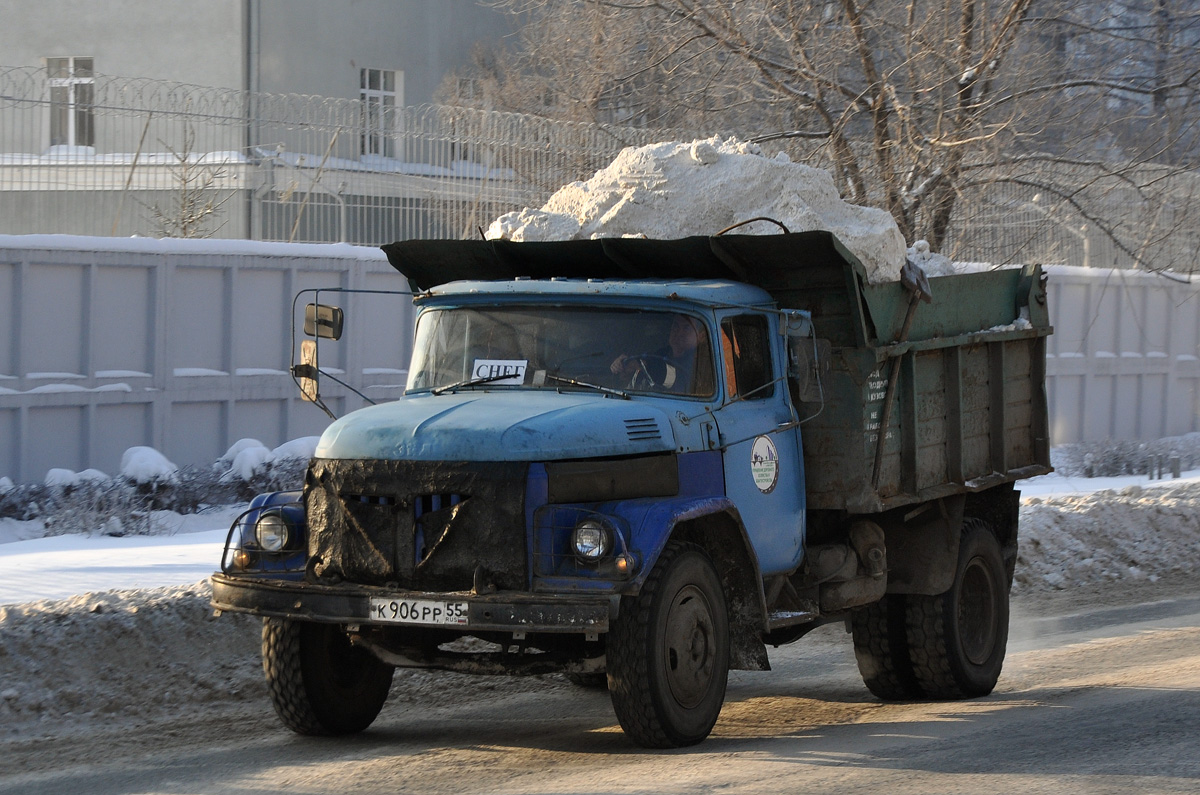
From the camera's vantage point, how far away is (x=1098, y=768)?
6344 millimetres

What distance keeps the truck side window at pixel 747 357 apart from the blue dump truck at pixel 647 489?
15 millimetres

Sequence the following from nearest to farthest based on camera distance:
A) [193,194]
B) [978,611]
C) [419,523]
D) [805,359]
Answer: [419,523], [805,359], [978,611], [193,194]

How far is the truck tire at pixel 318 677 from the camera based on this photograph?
687 cm

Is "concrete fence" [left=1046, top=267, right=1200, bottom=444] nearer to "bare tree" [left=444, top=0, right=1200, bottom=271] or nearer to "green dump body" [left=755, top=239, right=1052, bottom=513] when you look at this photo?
"bare tree" [left=444, top=0, right=1200, bottom=271]

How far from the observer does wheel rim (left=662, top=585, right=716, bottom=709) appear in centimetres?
639

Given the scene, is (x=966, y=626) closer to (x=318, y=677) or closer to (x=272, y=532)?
(x=318, y=677)

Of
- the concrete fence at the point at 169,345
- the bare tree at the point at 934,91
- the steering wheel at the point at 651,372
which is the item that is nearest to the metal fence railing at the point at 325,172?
the bare tree at the point at 934,91

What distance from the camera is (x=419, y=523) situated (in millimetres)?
6316

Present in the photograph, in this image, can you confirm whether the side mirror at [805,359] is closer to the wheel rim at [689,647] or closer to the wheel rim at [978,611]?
the wheel rim at [689,647]

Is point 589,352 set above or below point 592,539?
above

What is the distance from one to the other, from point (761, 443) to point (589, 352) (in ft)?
3.19

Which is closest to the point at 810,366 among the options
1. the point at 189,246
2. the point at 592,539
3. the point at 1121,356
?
the point at 592,539

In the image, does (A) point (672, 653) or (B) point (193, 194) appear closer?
(A) point (672, 653)

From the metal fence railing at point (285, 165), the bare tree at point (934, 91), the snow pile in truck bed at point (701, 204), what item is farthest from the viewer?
the metal fence railing at point (285, 165)
